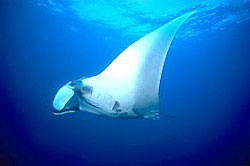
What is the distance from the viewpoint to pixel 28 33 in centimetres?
2561

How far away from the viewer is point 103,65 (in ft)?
120

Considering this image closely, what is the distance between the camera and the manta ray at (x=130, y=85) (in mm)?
2818

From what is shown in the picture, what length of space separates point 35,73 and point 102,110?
37286 mm

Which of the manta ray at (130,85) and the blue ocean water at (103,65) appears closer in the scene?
the manta ray at (130,85)

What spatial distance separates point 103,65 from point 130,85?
33985 mm

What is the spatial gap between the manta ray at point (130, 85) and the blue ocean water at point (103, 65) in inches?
406

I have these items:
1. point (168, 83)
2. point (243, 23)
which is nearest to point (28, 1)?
point (243, 23)

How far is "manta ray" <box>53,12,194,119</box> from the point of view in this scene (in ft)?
9.25

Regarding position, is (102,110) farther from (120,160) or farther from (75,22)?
(120,160)

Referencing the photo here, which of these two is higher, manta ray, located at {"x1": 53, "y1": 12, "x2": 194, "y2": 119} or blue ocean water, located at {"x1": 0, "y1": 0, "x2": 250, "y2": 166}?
blue ocean water, located at {"x1": 0, "y1": 0, "x2": 250, "y2": 166}

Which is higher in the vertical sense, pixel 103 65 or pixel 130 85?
pixel 103 65

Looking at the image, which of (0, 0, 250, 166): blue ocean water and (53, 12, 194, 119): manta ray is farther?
(0, 0, 250, 166): blue ocean water

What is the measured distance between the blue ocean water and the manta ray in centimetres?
1032

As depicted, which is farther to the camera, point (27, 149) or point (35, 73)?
point (35, 73)
